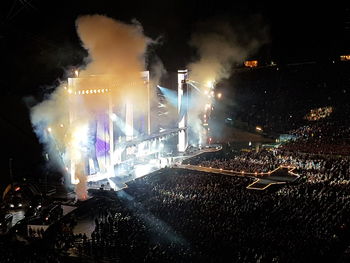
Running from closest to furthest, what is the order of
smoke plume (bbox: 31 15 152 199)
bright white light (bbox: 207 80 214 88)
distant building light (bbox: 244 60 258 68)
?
smoke plume (bbox: 31 15 152 199)
bright white light (bbox: 207 80 214 88)
distant building light (bbox: 244 60 258 68)

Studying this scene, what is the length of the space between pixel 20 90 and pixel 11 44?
73.3 inches

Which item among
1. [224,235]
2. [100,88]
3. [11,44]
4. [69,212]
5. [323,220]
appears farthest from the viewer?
[100,88]

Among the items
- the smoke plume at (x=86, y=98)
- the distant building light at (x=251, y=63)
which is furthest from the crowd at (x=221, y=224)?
the distant building light at (x=251, y=63)

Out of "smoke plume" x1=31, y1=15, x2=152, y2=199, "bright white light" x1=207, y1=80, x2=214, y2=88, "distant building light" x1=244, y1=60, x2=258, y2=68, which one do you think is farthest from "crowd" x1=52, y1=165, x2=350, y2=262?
"distant building light" x1=244, y1=60, x2=258, y2=68

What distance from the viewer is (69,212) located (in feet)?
46.5

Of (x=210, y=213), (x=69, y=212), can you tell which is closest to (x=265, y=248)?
(x=210, y=213)

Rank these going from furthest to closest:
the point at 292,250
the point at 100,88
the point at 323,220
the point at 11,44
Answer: the point at 100,88, the point at 11,44, the point at 323,220, the point at 292,250

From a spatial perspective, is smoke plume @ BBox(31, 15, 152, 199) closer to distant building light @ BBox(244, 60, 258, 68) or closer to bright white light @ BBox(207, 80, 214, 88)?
bright white light @ BBox(207, 80, 214, 88)

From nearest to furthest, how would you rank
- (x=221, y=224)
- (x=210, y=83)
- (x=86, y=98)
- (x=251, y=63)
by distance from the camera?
(x=221, y=224), (x=86, y=98), (x=210, y=83), (x=251, y=63)

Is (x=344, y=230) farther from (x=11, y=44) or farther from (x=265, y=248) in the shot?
(x=11, y=44)

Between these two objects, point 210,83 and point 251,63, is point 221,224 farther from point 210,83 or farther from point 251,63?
point 251,63

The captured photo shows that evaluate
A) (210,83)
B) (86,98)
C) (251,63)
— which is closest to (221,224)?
(86,98)

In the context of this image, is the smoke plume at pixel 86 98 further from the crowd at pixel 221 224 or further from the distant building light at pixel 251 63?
the distant building light at pixel 251 63

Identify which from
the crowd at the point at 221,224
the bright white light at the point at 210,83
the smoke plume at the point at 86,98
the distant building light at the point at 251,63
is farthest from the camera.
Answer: the distant building light at the point at 251,63
